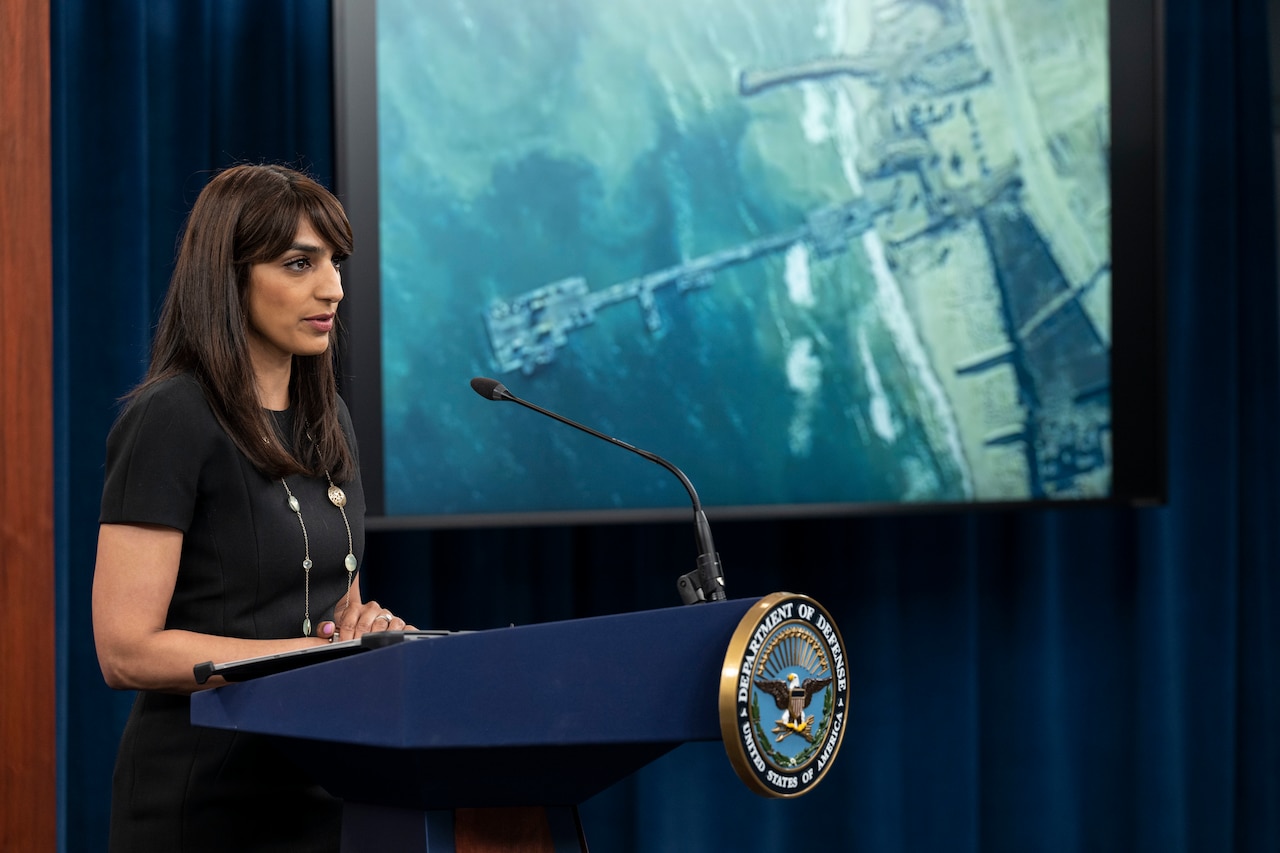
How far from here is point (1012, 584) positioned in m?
3.04

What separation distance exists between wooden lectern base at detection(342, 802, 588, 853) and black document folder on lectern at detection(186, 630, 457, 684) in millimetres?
129

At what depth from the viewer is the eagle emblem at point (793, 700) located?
0.95 meters

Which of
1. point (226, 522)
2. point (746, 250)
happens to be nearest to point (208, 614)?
point (226, 522)

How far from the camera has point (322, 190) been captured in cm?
134

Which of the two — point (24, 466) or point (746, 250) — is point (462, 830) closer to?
point (24, 466)

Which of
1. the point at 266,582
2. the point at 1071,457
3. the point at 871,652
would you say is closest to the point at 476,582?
the point at 871,652

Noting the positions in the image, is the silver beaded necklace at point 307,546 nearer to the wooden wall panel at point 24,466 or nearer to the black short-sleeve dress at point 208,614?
the black short-sleeve dress at point 208,614

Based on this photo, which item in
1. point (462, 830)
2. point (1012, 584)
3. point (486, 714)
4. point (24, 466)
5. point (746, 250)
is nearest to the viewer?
point (486, 714)

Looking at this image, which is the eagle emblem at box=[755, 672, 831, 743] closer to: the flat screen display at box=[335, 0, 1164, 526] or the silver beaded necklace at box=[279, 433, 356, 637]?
the silver beaded necklace at box=[279, 433, 356, 637]

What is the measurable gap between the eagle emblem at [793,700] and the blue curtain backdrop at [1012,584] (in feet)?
5.86

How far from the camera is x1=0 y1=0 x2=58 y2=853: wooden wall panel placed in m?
1.66

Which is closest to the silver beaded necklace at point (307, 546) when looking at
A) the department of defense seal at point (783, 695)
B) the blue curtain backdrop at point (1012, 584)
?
the department of defense seal at point (783, 695)

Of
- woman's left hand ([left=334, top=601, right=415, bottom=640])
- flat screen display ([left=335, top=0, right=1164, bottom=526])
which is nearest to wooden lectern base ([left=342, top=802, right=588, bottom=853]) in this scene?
woman's left hand ([left=334, top=601, right=415, bottom=640])

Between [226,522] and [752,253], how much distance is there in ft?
5.17
